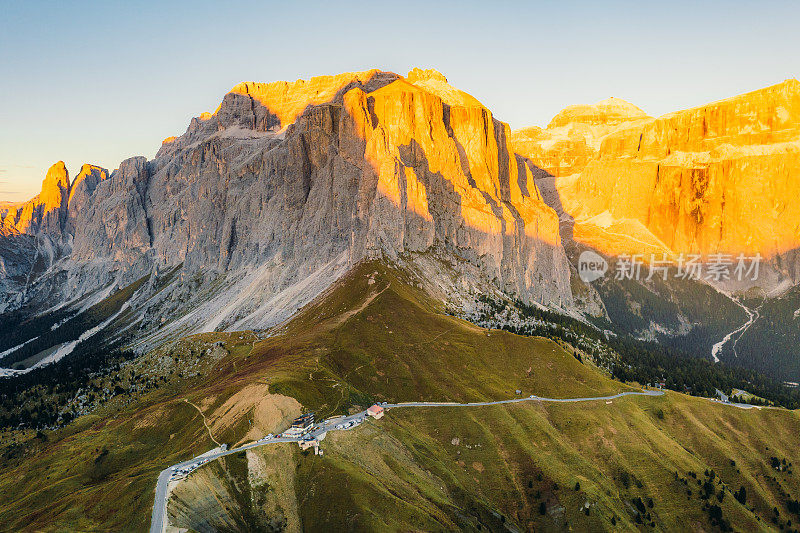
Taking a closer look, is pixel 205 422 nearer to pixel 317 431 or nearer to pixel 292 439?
pixel 292 439

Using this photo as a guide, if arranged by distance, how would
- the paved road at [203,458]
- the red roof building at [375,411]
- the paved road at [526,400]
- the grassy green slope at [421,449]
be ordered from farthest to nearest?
the paved road at [526,400] → the red roof building at [375,411] → the grassy green slope at [421,449] → the paved road at [203,458]

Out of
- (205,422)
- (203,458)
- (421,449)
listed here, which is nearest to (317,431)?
(203,458)

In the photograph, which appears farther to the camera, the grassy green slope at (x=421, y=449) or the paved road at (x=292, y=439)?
the grassy green slope at (x=421, y=449)

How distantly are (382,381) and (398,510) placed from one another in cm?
6146

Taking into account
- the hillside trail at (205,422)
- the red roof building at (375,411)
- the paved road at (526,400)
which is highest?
the hillside trail at (205,422)

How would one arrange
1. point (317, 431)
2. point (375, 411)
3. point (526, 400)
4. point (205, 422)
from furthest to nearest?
1. point (526, 400)
2. point (375, 411)
3. point (205, 422)
4. point (317, 431)

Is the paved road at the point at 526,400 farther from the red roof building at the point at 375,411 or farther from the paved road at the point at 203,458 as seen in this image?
the paved road at the point at 203,458

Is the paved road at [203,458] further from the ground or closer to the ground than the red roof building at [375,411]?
further from the ground

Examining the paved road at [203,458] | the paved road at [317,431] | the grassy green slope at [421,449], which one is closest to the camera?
the paved road at [203,458]

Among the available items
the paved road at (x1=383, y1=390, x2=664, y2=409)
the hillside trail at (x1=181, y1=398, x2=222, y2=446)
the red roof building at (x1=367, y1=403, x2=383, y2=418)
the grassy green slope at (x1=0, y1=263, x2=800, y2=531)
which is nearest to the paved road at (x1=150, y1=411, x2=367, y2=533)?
the red roof building at (x1=367, y1=403, x2=383, y2=418)

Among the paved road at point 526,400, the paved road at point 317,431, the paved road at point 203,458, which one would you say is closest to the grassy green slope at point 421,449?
the paved road at point 203,458

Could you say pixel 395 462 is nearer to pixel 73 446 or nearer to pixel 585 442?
pixel 585 442

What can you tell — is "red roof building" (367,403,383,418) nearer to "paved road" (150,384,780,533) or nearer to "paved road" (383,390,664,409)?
"paved road" (150,384,780,533)

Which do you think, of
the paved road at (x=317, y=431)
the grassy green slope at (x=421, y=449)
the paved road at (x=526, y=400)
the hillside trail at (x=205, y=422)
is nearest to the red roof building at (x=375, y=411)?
the paved road at (x=317, y=431)
